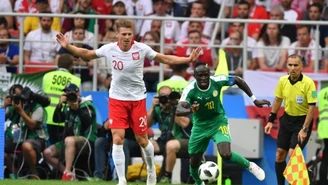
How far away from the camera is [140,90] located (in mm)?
18203

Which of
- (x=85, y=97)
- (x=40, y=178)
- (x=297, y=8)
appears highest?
(x=297, y=8)

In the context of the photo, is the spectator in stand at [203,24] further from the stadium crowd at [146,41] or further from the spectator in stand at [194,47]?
the spectator in stand at [194,47]

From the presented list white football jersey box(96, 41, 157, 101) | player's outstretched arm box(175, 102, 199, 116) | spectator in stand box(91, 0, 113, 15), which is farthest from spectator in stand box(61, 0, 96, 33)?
player's outstretched arm box(175, 102, 199, 116)

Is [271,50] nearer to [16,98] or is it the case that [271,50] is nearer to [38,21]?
[38,21]

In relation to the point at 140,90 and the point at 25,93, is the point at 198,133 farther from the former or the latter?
the point at 25,93

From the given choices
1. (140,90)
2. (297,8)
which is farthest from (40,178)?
(297,8)

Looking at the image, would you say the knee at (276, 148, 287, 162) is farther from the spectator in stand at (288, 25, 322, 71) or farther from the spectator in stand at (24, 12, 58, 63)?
the spectator in stand at (24, 12, 58, 63)

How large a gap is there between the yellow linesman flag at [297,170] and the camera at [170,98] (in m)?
4.26

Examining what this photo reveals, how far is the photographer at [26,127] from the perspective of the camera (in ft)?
71.6

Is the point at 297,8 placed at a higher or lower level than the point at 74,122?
higher

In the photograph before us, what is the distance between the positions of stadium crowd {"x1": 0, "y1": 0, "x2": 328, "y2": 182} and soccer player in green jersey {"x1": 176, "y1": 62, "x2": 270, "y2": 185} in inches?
115

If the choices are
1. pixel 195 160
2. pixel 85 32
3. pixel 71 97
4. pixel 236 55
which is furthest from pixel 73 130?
pixel 195 160

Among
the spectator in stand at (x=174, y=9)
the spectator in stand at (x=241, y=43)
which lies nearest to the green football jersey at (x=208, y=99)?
the spectator in stand at (x=241, y=43)

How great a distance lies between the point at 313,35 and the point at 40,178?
5948 mm
